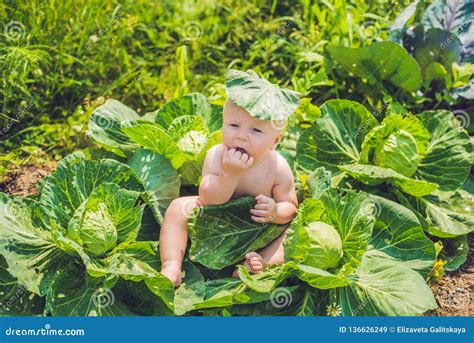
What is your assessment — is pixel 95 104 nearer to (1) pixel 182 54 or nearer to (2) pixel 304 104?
(1) pixel 182 54

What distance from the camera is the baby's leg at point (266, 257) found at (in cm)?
371

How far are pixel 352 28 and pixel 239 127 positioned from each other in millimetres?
2331

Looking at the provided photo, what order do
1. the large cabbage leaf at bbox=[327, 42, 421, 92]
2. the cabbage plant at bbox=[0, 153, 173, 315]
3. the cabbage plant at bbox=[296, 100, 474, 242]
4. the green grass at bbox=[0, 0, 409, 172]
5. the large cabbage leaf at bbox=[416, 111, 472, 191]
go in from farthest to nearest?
the green grass at bbox=[0, 0, 409, 172] → the large cabbage leaf at bbox=[327, 42, 421, 92] → the large cabbage leaf at bbox=[416, 111, 472, 191] → the cabbage plant at bbox=[296, 100, 474, 242] → the cabbage plant at bbox=[0, 153, 173, 315]

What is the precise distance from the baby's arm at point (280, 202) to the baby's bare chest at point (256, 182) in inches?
1.6

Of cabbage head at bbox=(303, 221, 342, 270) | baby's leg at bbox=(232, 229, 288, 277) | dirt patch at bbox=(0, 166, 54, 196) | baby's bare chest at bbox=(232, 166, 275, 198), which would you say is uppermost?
baby's bare chest at bbox=(232, 166, 275, 198)

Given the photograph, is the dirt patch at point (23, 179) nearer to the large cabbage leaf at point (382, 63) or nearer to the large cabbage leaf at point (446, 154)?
the large cabbage leaf at point (382, 63)

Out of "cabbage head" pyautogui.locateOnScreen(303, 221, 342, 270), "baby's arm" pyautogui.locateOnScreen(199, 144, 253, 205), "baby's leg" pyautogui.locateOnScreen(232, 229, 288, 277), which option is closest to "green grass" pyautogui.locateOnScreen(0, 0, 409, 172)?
"baby's arm" pyautogui.locateOnScreen(199, 144, 253, 205)

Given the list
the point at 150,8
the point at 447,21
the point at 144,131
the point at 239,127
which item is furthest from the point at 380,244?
the point at 150,8

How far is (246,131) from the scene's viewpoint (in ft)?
11.8

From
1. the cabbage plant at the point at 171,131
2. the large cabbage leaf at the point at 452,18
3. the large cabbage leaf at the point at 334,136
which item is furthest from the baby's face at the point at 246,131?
the large cabbage leaf at the point at 452,18

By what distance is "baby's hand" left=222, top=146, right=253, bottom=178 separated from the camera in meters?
3.55

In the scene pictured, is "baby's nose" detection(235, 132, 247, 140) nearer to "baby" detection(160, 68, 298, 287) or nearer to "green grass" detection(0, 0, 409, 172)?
"baby" detection(160, 68, 298, 287)

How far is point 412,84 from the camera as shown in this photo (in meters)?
4.98

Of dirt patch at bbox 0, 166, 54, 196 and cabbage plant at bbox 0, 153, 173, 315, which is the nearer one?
cabbage plant at bbox 0, 153, 173, 315
